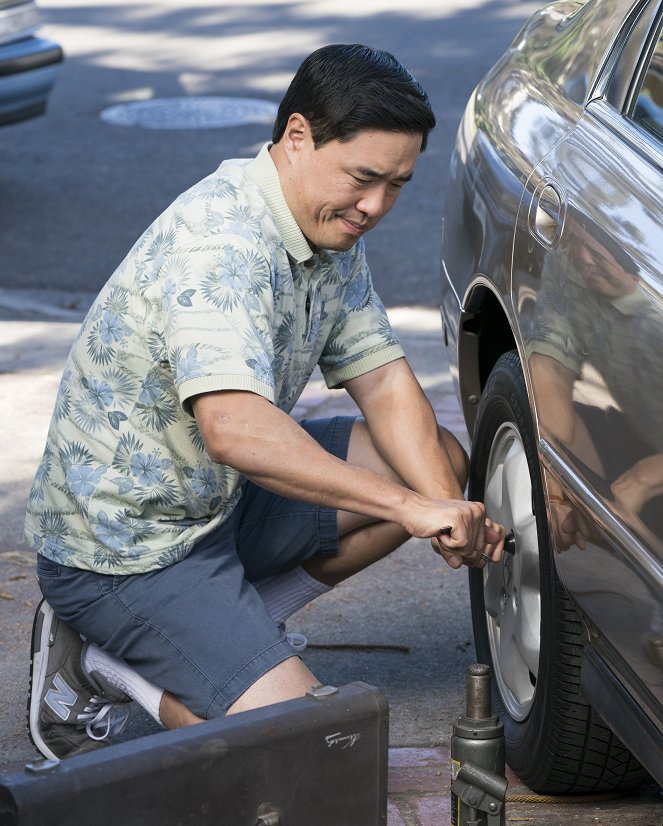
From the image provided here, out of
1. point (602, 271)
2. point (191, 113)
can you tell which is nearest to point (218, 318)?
point (602, 271)

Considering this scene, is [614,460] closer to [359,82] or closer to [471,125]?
[359,82]

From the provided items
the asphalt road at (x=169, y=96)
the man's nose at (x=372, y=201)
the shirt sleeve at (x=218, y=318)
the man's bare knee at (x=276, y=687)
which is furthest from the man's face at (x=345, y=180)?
the asphalt road at (x=169, y=96)

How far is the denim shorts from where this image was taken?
231 centimetres

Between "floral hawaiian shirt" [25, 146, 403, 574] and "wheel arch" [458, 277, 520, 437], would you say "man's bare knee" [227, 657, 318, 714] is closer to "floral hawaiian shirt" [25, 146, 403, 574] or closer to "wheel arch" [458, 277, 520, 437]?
"floral hawaiian shirt" [25, 146, 403, 574]

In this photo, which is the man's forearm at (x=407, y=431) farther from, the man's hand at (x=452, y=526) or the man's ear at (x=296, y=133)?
the man's ear at (x=296, y=133)

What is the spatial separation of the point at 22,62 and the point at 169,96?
3.16 meters

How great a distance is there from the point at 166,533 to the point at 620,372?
90cm

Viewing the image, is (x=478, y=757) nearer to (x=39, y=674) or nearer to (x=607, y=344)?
(x=607, y=344)

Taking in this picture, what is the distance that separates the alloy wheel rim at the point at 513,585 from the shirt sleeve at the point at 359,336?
0.97 feet

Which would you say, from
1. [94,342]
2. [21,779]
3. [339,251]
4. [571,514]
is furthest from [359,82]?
[21,779]

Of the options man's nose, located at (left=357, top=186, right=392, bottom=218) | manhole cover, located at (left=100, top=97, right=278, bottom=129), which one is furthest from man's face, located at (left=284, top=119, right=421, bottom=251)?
manhole cover, located at (left=100, top=97, right=278, bottom=129)

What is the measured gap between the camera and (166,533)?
2.44m

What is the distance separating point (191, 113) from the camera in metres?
9.73

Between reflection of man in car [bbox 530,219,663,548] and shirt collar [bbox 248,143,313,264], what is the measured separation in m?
0.43
